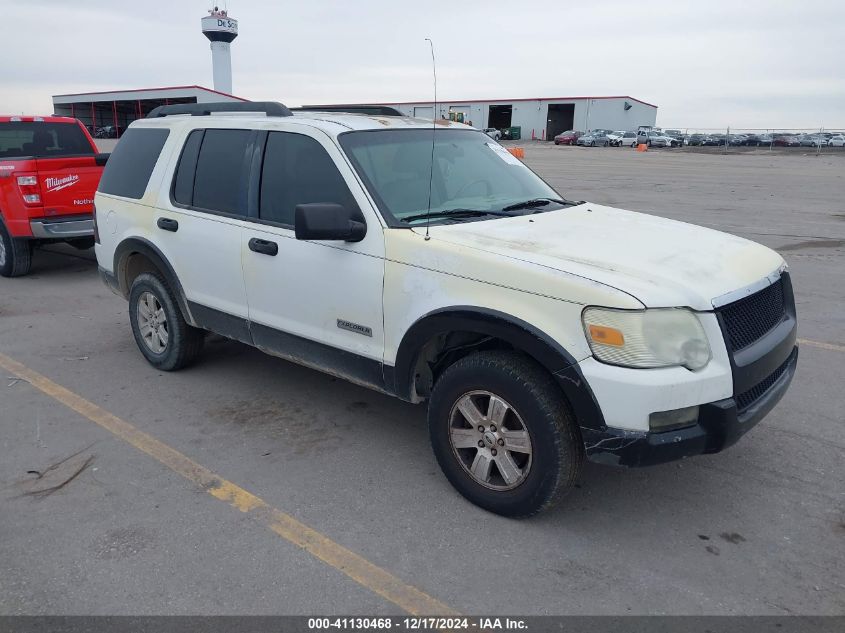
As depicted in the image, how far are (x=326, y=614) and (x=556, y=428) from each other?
123 cm

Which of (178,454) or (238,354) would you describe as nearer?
(178,454)

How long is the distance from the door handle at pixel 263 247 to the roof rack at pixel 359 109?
1.20 meters

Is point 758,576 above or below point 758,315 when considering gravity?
below

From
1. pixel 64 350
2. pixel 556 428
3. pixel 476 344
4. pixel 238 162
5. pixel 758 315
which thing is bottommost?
pixel 64 350

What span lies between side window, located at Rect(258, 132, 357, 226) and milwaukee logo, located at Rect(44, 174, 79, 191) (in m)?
5.46

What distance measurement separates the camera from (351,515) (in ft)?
11.6

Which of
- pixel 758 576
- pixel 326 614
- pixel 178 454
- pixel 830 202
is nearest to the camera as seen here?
pixel 326 614

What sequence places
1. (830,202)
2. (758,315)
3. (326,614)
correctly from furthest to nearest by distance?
(830,202), (758,315), (326,614)

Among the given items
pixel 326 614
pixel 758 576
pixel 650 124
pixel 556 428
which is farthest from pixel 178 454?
pixel 650 124

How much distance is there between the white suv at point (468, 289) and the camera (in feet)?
9.86

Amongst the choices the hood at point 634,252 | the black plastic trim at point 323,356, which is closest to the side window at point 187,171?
the black plastic trim at point 323,356

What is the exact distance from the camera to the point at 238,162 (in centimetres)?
462

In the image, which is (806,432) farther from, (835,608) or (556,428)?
(556,428)

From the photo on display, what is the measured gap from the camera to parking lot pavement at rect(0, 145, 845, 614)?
2.94 metres
